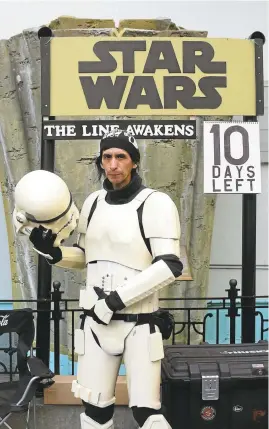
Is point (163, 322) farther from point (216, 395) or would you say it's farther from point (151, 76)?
point (151, 76)

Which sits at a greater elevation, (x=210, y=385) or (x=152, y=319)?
(x=152, y=319)

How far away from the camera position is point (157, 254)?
2.86 m

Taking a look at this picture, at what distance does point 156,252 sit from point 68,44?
2.12 meters

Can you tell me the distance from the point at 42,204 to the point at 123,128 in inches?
57.9

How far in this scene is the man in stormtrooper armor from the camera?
2877mm

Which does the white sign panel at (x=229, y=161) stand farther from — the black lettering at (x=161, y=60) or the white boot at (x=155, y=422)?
the white boot at (x=155, y=422)

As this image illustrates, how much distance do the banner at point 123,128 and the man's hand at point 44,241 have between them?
1315 mm

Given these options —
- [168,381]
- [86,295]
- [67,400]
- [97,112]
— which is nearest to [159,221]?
[86,295]

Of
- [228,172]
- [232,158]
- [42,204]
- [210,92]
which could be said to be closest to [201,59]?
[210,92]

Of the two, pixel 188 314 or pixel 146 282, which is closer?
pixel 146 282

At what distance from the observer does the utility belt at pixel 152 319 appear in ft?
9.61

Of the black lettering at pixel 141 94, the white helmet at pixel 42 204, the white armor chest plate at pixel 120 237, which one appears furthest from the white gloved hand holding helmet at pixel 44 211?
the black lettering at pixel 141 94

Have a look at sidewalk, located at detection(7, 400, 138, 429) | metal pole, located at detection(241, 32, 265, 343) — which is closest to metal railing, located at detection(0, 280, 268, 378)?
metal pole, located at detection(241, 32, 265, 343)

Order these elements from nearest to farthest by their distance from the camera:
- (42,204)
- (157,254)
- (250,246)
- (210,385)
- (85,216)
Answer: (42,204) < (157,254) < (85,216) < (210,385) < (250,246)
